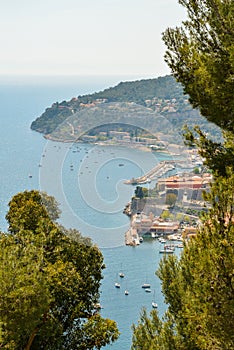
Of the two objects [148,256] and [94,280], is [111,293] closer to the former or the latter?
[148,256]

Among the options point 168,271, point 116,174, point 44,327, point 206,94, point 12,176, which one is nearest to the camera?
point 206,94

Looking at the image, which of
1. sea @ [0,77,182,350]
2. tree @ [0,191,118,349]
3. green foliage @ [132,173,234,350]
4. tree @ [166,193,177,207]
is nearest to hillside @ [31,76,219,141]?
sea @ [0,77,182,350]

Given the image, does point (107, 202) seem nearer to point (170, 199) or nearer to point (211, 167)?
point (170, 199)

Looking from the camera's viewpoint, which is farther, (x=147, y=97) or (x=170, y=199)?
(x=147, y=97)

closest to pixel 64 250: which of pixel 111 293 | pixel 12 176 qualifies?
pixel 111 293

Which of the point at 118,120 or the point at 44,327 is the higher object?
the point at 118,120

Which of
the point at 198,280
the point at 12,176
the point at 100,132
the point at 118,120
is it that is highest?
the point at 12,176

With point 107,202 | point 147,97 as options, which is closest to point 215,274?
point 107,202

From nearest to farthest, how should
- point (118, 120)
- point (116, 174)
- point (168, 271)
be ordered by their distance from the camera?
point (168, 271), point (118, 120), point (116, 174)
